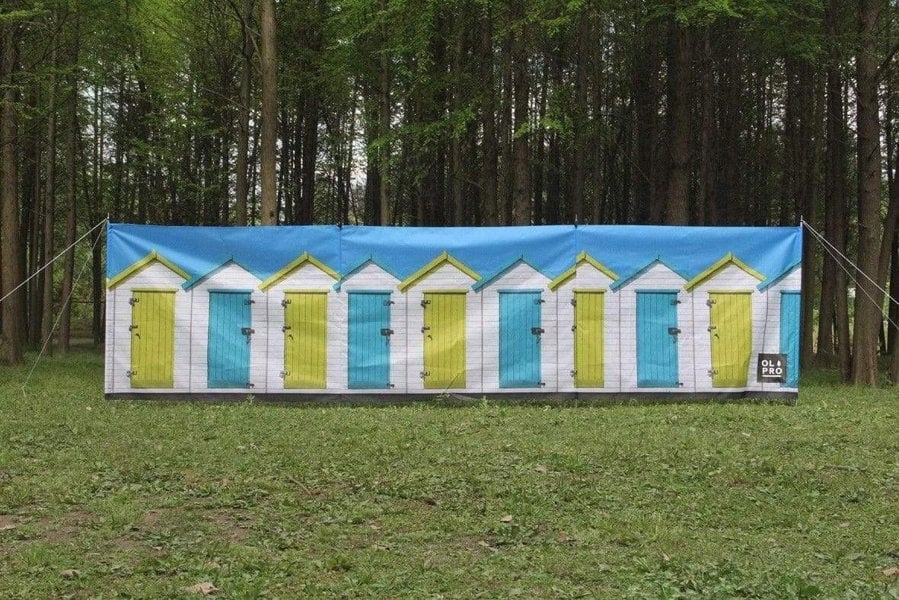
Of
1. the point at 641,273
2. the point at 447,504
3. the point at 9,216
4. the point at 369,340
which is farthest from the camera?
the point at 9,216

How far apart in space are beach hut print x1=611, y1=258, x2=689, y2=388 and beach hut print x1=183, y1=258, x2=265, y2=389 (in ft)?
15.5

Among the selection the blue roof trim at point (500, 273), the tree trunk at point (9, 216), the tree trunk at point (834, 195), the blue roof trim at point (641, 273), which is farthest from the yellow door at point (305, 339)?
the tree trunk at point (834, 195)

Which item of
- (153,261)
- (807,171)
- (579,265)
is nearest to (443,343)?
(579,265)

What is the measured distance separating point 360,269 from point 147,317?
2.81 m

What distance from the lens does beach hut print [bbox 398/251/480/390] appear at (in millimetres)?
10453

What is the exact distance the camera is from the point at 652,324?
10508mm

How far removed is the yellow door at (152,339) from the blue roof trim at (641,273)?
5.78 meters

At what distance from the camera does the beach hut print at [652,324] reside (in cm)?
1050

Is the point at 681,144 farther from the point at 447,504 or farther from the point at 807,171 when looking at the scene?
the point at 447,504

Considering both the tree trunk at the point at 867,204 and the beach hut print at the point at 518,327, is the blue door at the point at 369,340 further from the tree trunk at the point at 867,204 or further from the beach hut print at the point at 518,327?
the tree trunk at the point at 867,204

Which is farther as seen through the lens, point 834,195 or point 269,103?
point 834,195

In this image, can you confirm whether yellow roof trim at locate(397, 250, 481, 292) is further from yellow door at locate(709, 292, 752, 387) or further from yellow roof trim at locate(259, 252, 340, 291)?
yellow door at locate(709, 292, 752, 387)

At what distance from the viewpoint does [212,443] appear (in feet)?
25.1

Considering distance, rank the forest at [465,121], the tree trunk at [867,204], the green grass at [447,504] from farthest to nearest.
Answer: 1. the forest at [465,121]
2. the tree trunk at [867,204]
3. the green grass at [447,504]
